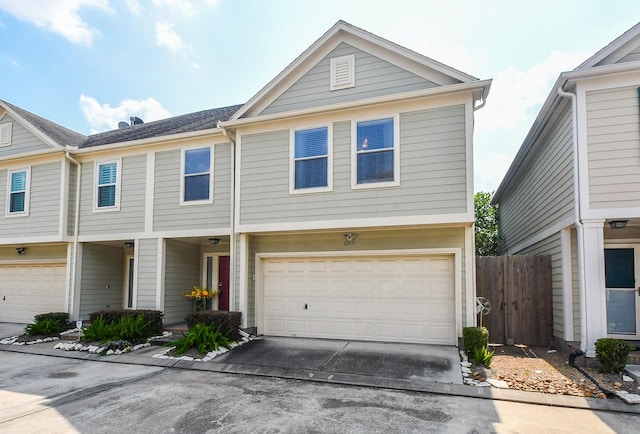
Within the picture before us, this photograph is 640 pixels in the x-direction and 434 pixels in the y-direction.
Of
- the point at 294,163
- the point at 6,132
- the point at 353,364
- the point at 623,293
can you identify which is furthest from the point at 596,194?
the point at 6,132

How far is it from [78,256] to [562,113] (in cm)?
1286

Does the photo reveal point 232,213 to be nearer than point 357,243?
No

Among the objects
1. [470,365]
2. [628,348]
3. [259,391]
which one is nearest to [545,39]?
[628,348]

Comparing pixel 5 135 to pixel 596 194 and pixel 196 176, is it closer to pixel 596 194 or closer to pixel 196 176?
pixel 196 176

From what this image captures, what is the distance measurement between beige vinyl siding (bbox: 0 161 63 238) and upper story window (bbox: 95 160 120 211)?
1124 millimetres

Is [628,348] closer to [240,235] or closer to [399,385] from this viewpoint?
[399,385]

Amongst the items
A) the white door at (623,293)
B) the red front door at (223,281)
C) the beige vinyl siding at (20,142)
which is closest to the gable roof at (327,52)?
the red front door at (223,281)

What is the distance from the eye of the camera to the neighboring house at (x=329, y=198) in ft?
26.2

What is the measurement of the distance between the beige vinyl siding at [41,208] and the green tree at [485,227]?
1889 cm

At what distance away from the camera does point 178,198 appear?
10555 millimetres

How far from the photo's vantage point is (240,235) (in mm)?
9602

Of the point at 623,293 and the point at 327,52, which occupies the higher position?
the point at 327,52

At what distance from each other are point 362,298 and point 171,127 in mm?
7897

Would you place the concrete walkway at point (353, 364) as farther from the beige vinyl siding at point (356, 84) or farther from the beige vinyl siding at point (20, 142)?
the beige vinyl siding at point (20, 142)
